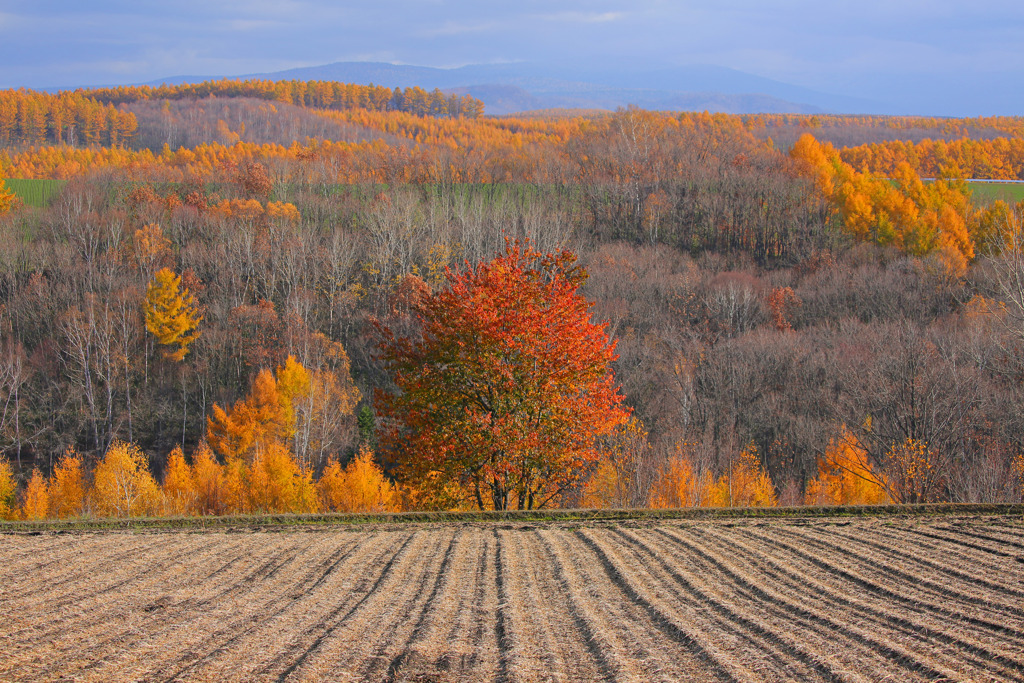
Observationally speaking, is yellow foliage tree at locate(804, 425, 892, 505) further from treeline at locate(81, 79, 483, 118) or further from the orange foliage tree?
treeline at locate(81, 79, 483, 118)

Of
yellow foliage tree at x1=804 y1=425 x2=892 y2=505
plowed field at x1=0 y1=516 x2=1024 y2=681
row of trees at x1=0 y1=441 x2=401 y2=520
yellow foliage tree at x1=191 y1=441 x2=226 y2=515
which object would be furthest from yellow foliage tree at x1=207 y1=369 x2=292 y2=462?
yellow foliage tree at x1=804 y1=425 x2=892 y2=505

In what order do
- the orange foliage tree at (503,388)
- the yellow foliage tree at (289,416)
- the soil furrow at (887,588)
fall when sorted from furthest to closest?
the yellow foliage tree at (289,416) → the orange foliage tree at (503,388) → the soil furrow at (887,588)

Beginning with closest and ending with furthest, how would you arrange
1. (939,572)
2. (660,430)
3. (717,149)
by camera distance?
(939,572) → (660,430) → (717,149)

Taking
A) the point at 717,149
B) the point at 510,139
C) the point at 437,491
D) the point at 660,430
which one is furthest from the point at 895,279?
the point at 510,139

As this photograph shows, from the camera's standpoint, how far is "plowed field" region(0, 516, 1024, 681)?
8.20 m

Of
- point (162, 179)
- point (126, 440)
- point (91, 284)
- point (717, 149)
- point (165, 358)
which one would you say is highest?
point (717, 149)

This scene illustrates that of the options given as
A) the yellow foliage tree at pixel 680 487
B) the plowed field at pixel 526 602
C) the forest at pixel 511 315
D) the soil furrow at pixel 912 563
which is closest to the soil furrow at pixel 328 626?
the plowed field at pixel 526 602

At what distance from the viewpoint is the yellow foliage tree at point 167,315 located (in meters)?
52.4

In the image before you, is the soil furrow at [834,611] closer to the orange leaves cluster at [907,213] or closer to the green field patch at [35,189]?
the orange leaves cluster at [907,213]

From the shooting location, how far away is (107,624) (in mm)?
9453

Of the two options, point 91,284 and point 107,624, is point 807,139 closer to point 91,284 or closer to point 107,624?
point 91,284

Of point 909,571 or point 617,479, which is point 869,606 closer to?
point 909,571

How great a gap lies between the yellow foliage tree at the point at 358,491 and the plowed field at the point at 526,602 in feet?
43.9

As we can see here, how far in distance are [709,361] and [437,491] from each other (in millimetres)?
29985
